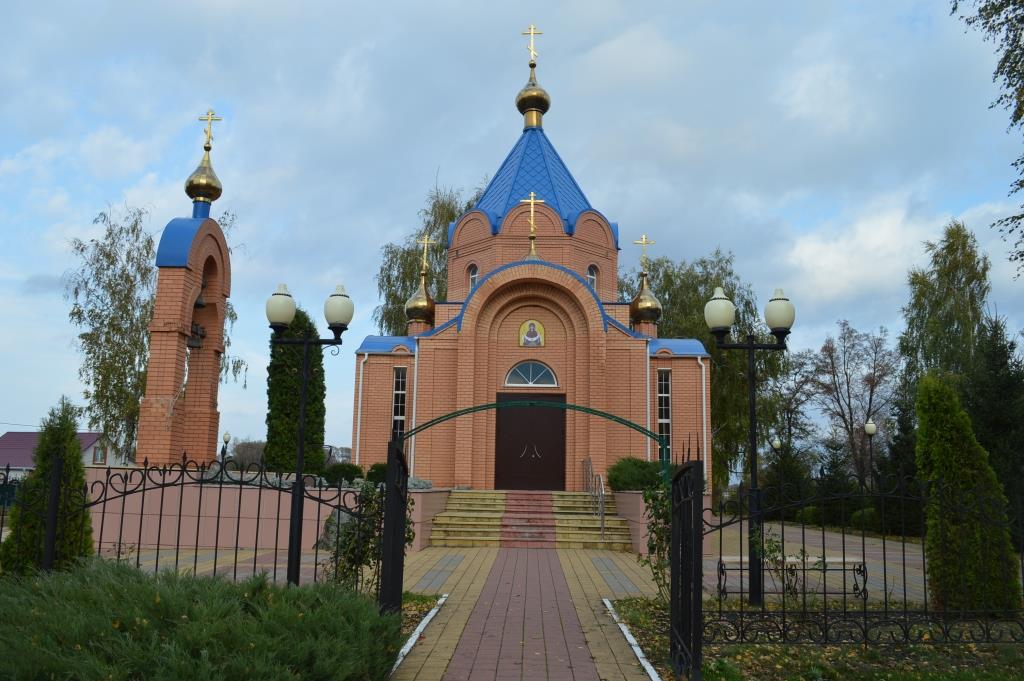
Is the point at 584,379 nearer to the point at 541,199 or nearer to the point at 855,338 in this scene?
the point at 541,199

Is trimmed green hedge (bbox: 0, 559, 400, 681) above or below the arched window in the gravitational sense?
below

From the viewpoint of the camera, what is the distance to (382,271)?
28.1 metres

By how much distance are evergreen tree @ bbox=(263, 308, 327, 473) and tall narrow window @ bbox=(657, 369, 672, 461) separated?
24.6 feet

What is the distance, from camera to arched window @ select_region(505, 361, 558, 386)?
17.9 m

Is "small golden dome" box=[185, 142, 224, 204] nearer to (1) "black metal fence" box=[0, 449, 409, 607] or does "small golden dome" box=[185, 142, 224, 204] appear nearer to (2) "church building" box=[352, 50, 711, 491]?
(1) "black metal fence" box=[0, 449, 409, 607]

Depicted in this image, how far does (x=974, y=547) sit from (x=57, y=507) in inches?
300

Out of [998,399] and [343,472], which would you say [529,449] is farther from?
[998,399]

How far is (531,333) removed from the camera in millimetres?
18078

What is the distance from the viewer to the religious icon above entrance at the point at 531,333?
18.0 meters

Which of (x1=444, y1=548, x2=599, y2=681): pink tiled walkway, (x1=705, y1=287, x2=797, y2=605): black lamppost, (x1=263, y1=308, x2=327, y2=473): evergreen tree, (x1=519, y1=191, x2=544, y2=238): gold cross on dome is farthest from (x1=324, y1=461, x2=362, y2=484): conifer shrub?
(x1=705, y1=287, x2=797, y2=605): black lamppost

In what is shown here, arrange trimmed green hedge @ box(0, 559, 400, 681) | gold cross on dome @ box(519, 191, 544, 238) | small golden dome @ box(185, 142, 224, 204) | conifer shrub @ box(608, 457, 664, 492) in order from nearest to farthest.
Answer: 1. trimmed green hedge @ box(0, 559, 400, 681)
2. small golden dome @ box(185, 142, 224, 204)
3. conifer shrub @ box(608, 457, 664, 492)
4. gold cross on dome @ box(519, 191, 544, 238)

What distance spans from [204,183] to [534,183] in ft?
32.9

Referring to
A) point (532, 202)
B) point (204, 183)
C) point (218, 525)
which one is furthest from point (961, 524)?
point (532, 202)

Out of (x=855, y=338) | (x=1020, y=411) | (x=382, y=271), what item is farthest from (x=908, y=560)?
(x=855, y=338)
